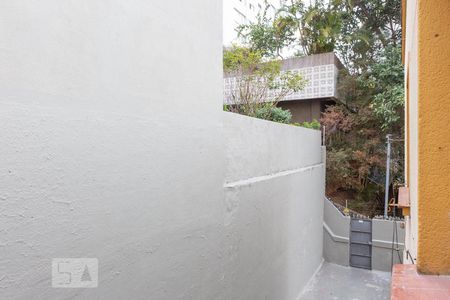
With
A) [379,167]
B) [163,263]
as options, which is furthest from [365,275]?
[163,263]

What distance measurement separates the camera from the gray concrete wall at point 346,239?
9.08 m

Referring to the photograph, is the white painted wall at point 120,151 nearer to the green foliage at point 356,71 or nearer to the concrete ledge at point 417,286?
the concrete ledge at point 417,286

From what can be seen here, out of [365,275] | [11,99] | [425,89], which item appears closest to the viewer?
[425,89]

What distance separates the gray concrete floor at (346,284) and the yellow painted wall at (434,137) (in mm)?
6299

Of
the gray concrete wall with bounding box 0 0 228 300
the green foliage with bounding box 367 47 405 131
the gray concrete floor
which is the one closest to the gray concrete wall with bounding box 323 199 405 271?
the gray concrete floor

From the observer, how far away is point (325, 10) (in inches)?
505

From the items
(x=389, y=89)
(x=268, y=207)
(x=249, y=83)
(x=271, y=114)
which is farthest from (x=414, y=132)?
(x=389, y=89)

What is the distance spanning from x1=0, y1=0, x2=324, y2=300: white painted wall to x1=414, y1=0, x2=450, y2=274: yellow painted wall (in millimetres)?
1768

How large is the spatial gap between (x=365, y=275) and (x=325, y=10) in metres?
9.70

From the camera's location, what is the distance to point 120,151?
2236 millimetres

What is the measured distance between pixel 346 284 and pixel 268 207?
454 cm

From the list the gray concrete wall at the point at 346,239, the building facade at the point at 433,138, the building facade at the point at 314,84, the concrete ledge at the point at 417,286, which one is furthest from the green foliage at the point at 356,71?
the concrete ledge at the point at 417,286

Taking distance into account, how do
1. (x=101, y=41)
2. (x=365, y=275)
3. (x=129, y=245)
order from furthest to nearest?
(x=365, y=275) → (x=129, y=245) → (x=101, y=41)

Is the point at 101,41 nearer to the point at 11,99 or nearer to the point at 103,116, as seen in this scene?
the point at 103,116
